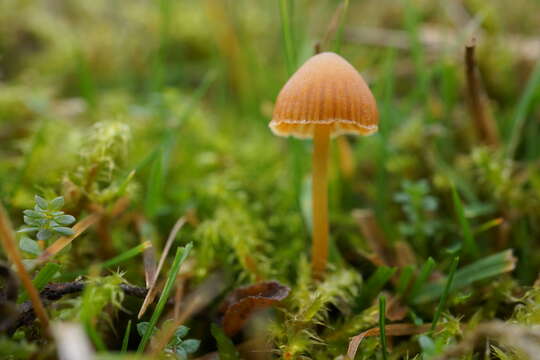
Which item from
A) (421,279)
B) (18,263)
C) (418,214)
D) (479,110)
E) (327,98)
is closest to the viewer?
(18,263)

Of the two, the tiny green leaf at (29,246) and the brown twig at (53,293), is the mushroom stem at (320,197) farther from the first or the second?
the tiny green leaf at (29,246)

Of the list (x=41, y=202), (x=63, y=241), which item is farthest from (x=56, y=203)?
(x=63, y=241)

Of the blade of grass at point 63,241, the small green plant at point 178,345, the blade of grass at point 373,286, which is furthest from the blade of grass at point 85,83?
the blade of grass at point 373,286

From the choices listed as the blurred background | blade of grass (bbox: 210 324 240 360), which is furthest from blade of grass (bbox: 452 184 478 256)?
blade of grass (bbox: 210 324 240 360)

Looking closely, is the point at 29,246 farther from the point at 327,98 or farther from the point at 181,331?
the point at 327,98

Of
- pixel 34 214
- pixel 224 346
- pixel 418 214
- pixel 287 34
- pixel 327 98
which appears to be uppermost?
pixel 287 34
